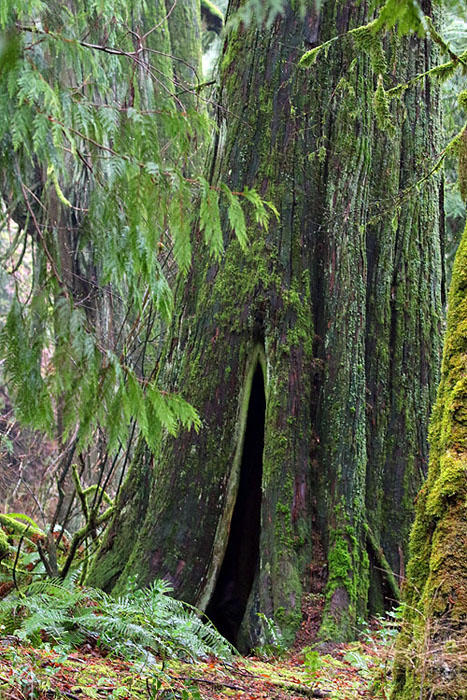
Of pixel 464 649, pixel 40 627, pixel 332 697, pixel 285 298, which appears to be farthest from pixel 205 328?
pixel 464 649

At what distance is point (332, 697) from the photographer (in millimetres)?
2994

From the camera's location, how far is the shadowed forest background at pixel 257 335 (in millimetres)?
2682

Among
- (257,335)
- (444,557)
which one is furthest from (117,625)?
→ (257,335)

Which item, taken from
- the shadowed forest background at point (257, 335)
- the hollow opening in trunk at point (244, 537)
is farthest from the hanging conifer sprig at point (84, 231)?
the hollow opening in trunk at point (244, 537)

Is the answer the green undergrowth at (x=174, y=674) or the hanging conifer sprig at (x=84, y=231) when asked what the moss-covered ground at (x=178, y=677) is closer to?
the green undergrowth at (x=174, y=674)

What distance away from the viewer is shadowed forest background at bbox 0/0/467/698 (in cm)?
268

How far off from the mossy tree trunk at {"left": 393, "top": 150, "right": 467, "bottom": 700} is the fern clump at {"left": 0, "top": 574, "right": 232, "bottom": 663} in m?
1.35

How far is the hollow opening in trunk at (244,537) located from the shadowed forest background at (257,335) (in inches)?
0.6

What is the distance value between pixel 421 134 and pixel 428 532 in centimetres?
397

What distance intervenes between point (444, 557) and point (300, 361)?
241 cm

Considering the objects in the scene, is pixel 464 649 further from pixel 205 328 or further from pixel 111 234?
pixel 205 328

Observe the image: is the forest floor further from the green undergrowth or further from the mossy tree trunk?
the mossy tree trunk

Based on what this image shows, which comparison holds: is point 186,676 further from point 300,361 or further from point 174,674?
point 300,361

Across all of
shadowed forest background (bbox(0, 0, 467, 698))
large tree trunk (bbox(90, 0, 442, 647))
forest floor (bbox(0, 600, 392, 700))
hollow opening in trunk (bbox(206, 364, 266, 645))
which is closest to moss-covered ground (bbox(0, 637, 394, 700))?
forest floor (bbox(0, 600, 392, 700))
